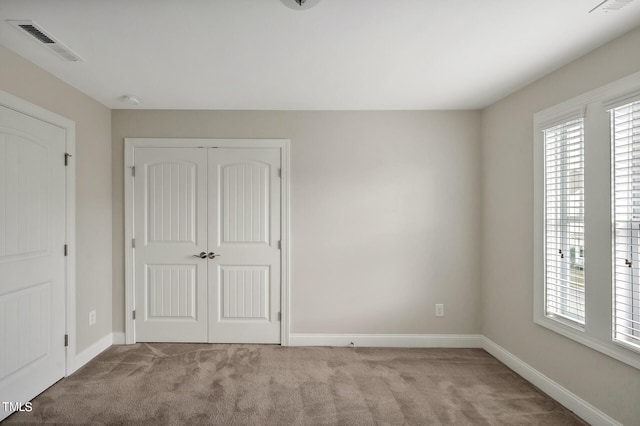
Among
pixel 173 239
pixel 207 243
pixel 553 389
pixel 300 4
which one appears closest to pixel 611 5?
pixel 300 4

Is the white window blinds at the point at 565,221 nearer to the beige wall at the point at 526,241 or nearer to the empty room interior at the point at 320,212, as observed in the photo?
the empty room interior at the point at 320,212

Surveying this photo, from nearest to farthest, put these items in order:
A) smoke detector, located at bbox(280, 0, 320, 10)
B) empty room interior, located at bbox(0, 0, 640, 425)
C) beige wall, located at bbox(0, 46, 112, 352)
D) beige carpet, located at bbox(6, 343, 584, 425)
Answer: smoke detector, located at bbox(280, 0, 320, 10) < empty room interior, located at bbox(0, 0, 640, 425) < beige carpet, located at bbox(6, 343, 584, 425) < beige wall, located at bbox(0, 46, 112, 352)

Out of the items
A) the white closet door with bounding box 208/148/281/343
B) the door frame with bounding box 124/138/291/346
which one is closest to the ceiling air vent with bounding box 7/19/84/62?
the door frame with bounding box 124/138/291/346

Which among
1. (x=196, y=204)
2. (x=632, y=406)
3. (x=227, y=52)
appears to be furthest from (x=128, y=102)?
(x=632, y=406)

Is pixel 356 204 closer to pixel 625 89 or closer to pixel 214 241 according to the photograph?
pixel 214 241

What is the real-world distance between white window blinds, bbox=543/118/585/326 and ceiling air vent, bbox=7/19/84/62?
349 centimetres

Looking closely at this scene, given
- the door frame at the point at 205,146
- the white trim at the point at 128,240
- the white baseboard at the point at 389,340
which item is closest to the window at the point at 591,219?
the white baseboard at the point at 389,340

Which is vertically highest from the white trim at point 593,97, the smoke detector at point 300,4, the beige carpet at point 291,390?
the smoke detector at point 300,4

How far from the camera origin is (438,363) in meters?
3.03

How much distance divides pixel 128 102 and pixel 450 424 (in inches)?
150

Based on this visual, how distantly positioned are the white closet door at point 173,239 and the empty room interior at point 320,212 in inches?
0.9

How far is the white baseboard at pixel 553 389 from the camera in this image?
2.08m

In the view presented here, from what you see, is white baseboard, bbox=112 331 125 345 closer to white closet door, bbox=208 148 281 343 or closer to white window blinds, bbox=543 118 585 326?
white closet door, bbox=208 148 281 343

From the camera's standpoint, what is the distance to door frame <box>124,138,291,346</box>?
11.1 ft
